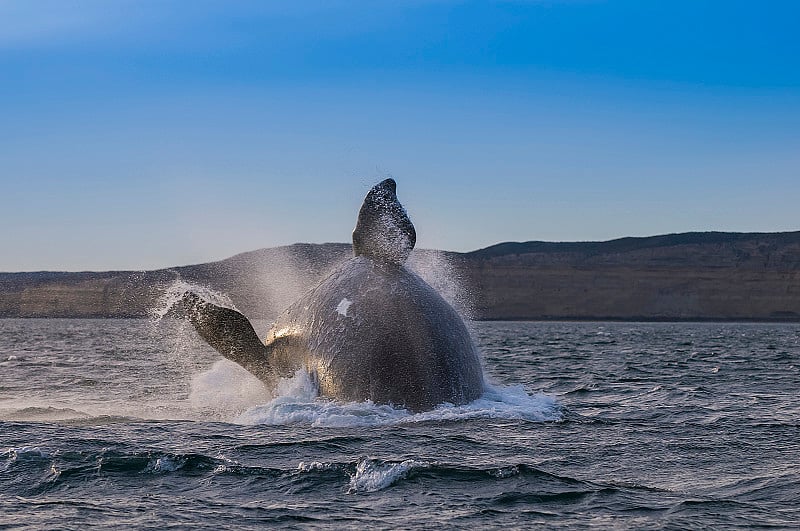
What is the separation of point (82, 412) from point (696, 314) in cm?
15361

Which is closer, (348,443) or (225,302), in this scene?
(348,443)

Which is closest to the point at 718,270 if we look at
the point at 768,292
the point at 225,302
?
the point at 768,292

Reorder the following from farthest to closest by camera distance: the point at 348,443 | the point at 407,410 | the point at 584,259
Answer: the point at 584,259 < the point at 407,410 < the point at 348,443

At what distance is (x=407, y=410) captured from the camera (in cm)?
1223

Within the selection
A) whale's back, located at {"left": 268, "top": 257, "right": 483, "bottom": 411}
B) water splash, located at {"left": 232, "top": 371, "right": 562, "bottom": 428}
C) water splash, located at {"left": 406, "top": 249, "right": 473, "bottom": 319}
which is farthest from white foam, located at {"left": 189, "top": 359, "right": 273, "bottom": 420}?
water splash, located at {"left": 406, "top": 249, "right": 473, "bottom": 319}

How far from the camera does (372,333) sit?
1270 centimetres

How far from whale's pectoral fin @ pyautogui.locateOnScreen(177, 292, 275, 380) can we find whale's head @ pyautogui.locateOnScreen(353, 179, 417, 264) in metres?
1.97

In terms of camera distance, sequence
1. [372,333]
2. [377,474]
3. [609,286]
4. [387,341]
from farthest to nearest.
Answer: [609,286], [372,333], [387,341], [377,474]

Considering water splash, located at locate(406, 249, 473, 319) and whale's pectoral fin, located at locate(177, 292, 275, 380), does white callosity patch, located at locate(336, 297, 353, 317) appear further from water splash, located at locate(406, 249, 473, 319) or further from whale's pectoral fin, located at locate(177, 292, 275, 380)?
water splash, located at locate(406, 249, 473, 319)

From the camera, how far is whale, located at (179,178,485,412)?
12.4 metres

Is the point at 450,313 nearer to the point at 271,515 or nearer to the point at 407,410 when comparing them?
the point at 407,410

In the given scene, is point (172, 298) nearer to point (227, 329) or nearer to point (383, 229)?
point (227, 329)

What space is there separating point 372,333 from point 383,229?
2.64m

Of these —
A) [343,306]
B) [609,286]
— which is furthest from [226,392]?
[609,286]
